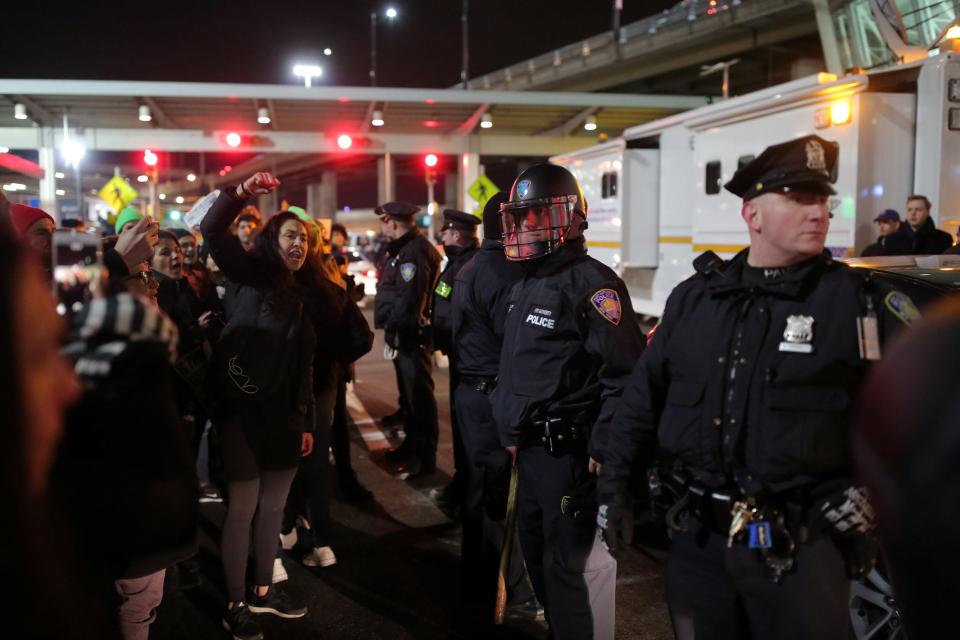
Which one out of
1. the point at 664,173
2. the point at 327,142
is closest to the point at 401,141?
the point at 327,142

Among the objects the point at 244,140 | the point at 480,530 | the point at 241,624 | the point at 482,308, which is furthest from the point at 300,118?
the point at 241,624

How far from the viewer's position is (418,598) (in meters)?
4.30

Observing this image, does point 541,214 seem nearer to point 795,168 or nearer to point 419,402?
point 795,168

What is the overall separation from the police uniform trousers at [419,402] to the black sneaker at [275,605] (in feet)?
8.25

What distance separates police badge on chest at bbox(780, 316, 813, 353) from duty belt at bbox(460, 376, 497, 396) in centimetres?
222

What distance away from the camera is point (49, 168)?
62.5 ft

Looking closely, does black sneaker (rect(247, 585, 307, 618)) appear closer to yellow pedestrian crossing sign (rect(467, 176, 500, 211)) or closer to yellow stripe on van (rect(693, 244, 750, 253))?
yellow stripe on van (rect(693, 244, 750, 253))

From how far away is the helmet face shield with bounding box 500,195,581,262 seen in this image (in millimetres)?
3471

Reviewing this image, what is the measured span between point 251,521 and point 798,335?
2.84 meters

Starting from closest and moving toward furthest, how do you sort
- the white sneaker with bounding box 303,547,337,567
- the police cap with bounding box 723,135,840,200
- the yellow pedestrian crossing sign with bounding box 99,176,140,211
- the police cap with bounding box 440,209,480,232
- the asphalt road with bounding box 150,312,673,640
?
the police cap with bounding box 723,135,840,200, the asphalt road with bounding box 150,312,673,640, the white sneaker with bounding box 303,547,337,567, the police cap with bounding box 440,209,480,232, the yellow pedestrian crossing sign with bounding box 99,176,140,211

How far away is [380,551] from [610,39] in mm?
36447

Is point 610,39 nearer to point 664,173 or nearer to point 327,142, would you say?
point 327,142

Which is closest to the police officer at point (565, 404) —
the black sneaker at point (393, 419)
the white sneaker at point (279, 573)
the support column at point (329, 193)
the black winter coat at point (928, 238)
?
the white sneaker at point (279, 573)

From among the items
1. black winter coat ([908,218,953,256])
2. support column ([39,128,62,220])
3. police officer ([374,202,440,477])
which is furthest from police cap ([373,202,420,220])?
support column ([39,128,62,220])
